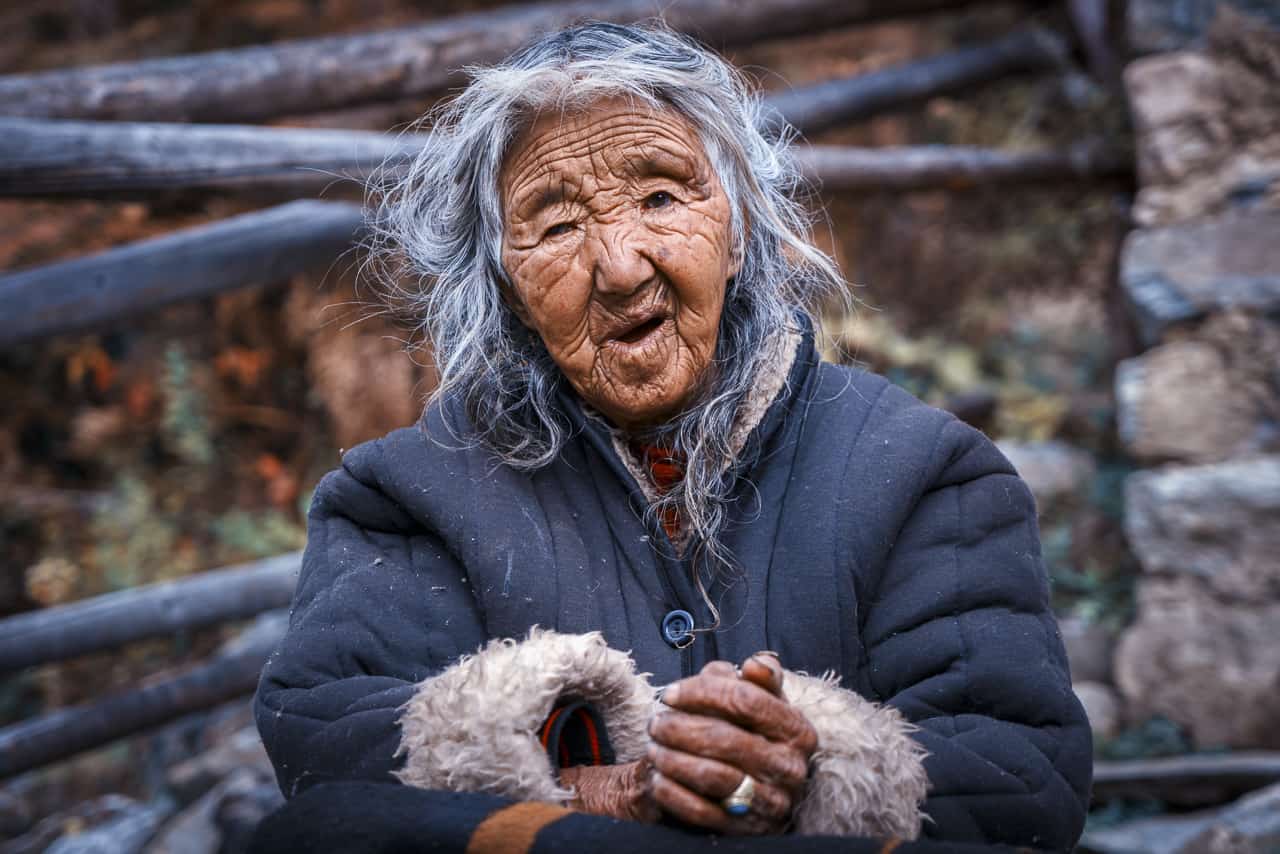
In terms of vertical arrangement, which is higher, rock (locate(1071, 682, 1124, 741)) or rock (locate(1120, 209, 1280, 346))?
rock (locate(1120, 209, 1280, 346))

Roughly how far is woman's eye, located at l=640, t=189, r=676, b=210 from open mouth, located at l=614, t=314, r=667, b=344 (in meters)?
0.20

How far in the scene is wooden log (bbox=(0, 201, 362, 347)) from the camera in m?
2.96

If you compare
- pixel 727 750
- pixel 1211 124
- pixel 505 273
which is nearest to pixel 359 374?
pixel 505 273

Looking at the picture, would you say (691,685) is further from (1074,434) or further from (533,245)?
(1074,434)

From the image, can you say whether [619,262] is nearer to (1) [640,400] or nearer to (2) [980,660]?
(1) [640,400]

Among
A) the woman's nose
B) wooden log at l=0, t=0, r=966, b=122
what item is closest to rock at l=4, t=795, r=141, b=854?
wooden log at l=0, t=0, r=966, b=122

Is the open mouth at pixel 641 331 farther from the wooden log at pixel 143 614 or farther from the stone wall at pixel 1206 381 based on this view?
the stone wall at pixel 1206 381

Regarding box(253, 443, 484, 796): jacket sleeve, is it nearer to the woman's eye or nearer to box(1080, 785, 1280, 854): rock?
the woman's eye

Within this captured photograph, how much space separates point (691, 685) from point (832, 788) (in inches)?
9.4

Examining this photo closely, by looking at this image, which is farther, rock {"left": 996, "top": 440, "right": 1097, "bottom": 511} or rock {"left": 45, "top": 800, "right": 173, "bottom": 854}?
rock {"left": 996, "top": 440, "right": 1097, "bottom": 511}

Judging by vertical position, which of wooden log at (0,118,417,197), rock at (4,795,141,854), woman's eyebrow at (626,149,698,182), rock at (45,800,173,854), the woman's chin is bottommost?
rock at (4,795,141,854)

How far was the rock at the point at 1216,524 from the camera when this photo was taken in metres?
3.38

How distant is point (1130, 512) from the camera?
3646 millimetres

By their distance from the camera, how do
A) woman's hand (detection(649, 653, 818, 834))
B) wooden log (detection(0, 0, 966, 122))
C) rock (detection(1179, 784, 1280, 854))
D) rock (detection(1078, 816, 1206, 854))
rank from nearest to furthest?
woman's hand (detection(649, 653, 818, 834)) → rock (detection(1179, 784, 1280, 854)) → rock (detection(1078, 816, 1206, 854)) → wooden log (detection(0, 0, 966, 122))
